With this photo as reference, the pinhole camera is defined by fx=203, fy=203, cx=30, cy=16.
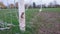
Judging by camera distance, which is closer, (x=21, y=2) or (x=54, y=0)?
(x=21, y=2)

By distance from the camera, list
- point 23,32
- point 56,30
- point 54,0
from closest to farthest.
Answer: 1. point 23,32
2. point 56,30
3. point 54,0

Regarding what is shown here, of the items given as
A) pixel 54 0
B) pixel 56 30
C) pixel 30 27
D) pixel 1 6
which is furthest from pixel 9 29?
pixel 54 0

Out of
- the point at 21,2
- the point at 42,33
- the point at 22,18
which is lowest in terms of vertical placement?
the point at 42,33

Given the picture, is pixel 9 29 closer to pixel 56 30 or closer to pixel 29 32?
pixel 29 32

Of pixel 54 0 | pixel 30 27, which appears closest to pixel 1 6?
pixel 54 0

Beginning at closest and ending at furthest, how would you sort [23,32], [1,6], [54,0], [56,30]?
[23,32]
[56,30]
[1,6]
[54,0]

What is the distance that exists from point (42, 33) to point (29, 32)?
7.8 inches

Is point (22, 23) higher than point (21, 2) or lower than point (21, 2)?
lower

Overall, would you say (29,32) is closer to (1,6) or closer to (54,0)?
(1,6)

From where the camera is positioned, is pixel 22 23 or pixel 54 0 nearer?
pixel 22 23

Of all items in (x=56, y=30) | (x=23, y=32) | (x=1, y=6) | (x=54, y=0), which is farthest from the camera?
(x=54, y=0)

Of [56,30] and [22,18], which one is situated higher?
[22,18]

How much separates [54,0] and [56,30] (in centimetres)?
659

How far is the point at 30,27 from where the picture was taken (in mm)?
3279
